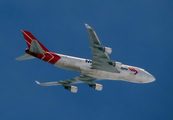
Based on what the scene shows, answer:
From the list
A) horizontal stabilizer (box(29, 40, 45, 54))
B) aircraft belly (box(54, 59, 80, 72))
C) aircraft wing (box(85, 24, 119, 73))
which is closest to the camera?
aircraft wing (box(85, 24, 119, 73))

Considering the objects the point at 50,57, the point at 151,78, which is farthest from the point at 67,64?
the point at 151,78

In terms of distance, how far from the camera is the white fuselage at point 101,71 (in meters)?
57.7

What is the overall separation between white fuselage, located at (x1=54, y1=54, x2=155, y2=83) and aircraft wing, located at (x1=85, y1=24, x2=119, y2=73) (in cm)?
120

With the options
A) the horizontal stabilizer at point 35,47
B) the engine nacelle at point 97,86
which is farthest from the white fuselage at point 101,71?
the horizontal stabilizer at point 35,47

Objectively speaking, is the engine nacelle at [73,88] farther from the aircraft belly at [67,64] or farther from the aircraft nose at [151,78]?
the aircraft nose at [151,78]

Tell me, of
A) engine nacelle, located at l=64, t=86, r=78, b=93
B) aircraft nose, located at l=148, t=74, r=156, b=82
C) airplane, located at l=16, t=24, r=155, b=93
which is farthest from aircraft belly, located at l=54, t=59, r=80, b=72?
aircraft nose, located at l=148, t=74, r=156, b=82

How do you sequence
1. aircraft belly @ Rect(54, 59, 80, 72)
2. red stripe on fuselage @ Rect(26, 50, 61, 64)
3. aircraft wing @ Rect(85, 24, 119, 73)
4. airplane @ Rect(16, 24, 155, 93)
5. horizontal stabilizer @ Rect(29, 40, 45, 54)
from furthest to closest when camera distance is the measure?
1. aircraft belly @ Rect(54, 59, 80, 72)
2. red stripe on fuselage @ Rect(26, 50, 61, 64)
3. airplane @ Rect(16, 24, 155, 93)
4. horizontal stabilizer @ Rect(29, 40, 45, 54)
5. aircraft wing @ Rect(85, 24, 119, 73)

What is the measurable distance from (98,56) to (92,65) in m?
3.49

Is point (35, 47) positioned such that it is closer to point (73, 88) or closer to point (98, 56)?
point (98, 56)

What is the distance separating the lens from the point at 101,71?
193 feet

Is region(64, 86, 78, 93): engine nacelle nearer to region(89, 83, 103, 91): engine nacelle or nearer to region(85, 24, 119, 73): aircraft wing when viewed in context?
region(89, 83, 103, 91): engine nacelle

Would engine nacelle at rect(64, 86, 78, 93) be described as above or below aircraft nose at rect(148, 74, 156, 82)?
below

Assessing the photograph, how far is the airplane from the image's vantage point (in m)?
54.0

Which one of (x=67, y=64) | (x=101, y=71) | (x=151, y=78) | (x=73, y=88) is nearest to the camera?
(x=67, y=64)
